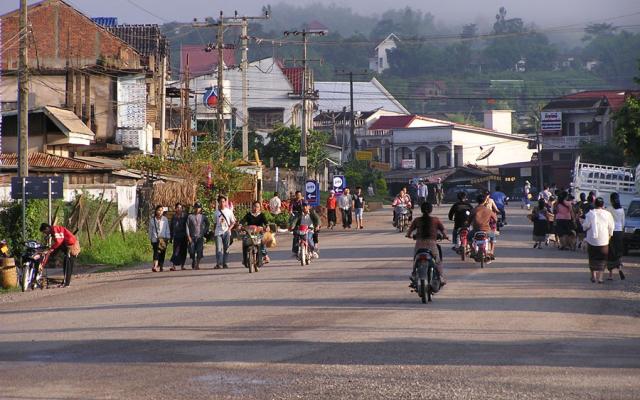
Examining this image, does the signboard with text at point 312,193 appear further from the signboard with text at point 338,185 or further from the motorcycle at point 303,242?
the motorcycle at point 303,242

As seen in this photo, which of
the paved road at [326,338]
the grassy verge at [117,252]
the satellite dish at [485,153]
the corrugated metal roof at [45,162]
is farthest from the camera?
the satellite dish at [485,153]

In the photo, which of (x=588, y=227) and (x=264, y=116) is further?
(x=264, y=116)

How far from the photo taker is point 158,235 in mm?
28344

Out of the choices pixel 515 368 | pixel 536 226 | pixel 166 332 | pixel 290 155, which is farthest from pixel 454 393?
pixel 290 155

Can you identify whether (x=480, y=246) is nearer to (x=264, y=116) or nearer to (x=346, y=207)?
(x=346, y=207)

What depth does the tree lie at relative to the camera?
38.3 m

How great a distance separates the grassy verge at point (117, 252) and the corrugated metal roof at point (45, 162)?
465 cm

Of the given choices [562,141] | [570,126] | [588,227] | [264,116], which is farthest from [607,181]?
[570,126]

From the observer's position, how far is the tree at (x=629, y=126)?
3834 cm

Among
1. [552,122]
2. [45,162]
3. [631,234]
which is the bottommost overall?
[631,234]

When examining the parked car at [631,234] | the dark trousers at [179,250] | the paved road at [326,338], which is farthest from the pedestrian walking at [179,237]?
the parked car at [631,234]

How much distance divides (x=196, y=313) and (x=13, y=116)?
87.1 ft

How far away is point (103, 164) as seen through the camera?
41969 millimetres

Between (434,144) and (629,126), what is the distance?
7444 centimetres
